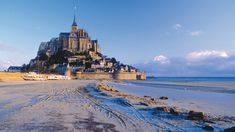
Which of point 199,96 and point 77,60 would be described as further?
point 77,60

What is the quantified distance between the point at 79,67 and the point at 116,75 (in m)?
20.1

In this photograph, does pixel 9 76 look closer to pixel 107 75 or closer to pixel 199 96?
pixel 199 96

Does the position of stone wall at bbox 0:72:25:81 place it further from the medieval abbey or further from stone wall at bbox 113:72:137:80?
stone wall at bbox 113:72:137:80

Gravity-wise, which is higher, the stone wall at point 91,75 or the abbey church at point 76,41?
the abbey church at point 76,41

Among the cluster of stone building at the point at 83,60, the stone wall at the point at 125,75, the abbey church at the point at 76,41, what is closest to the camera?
the cluster of stone building at the point at 83,60

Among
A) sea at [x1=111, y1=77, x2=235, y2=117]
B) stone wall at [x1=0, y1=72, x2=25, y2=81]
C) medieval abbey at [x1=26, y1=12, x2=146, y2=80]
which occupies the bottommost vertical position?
sea at [x1=111, y1=77, x2=235, y2=117]

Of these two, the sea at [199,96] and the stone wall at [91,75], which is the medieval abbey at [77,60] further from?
the sea at [199,96]

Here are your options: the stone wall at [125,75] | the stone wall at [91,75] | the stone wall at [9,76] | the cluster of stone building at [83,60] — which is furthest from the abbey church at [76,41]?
the stone wall at [9,76]

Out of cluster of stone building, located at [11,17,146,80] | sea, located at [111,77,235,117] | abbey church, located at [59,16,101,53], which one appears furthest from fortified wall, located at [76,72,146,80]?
sea, located at [111,77,235,117]

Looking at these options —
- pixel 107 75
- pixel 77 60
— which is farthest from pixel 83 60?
pixel 107 75

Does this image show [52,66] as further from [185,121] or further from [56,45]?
[185,121]

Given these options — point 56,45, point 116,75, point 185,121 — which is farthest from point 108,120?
point 56,45

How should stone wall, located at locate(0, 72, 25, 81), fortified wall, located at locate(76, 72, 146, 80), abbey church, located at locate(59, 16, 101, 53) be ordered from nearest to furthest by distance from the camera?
stone wall, located at locate(0, 72, 25, 81) < fortified wall, located at locate(76, 72, 146, 80) < abbey church, located at locate(59, 16, 101, 53)

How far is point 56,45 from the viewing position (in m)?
140
